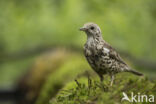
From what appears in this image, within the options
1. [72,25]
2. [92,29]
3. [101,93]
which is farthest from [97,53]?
[72,25]

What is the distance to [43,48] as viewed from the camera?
34.3 ft

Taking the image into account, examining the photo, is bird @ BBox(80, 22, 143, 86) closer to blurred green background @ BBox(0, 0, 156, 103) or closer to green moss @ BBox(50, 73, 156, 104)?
green moss @ BBox(50, 73, 156, 104)

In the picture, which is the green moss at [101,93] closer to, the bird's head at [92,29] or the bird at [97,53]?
the bird at [97,53]

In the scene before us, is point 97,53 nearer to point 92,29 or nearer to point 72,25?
point 92,29

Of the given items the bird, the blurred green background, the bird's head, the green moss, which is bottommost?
the green moss

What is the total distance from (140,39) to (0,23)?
3505mm

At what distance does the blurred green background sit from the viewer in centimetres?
1009

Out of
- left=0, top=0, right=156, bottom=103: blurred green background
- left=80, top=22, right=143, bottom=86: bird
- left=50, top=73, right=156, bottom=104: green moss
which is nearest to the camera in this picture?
left=50, top=73, right=156, bottom=104: green moss

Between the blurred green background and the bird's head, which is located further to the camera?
the blurred green background

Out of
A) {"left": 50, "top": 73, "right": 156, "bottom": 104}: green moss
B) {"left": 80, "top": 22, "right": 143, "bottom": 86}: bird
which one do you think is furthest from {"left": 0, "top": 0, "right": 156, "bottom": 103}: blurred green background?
{"left": 50, "top": 73, "right": 156, "bottom": 104}: green moss

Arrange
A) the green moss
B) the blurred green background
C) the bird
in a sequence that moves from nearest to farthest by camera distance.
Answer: the green moss → the bird → the blurred green background

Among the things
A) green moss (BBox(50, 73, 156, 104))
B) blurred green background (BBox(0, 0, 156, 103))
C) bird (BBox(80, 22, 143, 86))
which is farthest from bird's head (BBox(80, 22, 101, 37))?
blurred green background (BBox(0, 0, 156, 103))

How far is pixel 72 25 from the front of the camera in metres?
11.2

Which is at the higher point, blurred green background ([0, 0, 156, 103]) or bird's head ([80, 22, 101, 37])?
blurred green background ([0, 0, 156, 103])
